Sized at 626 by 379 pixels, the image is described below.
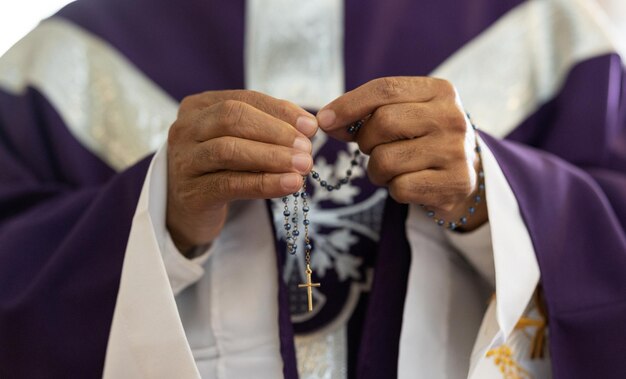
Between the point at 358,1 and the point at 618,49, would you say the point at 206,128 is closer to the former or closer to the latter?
the point at 358,1

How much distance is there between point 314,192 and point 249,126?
0.40 meters

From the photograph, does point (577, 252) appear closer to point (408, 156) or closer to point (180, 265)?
point (408, 156)

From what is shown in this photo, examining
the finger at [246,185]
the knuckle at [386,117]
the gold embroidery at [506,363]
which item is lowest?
the gold embroidery at [506,363]

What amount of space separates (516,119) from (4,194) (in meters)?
0.93

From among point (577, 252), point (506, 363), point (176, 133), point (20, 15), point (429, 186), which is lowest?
point (506, 363)

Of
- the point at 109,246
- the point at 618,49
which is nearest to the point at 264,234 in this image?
the point at 109,246

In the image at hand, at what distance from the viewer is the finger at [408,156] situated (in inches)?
38.6

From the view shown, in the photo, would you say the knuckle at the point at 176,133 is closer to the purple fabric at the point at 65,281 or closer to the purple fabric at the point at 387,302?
the purple fabric at the point at 65,281

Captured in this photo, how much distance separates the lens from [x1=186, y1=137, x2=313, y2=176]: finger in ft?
3.02

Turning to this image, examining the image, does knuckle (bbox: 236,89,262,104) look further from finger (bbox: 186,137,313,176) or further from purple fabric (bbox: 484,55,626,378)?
purple fabric (bbox: 484,55,626,378)

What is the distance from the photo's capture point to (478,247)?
3.75 feet

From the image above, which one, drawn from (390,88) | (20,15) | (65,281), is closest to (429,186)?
(390,88)

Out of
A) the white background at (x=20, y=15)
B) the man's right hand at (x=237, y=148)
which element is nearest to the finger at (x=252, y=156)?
the man's right hand at (x=237, y=148)

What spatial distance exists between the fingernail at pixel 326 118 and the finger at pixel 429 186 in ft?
0.38
